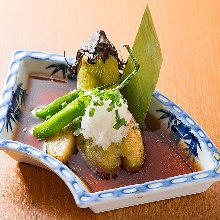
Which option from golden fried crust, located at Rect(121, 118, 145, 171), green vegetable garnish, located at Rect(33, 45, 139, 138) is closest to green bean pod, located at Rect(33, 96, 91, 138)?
green vegetable garnish, located at Rect(33, 45, 139, 138)

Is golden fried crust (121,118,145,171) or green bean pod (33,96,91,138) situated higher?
green bean pod (33,96,91,138)

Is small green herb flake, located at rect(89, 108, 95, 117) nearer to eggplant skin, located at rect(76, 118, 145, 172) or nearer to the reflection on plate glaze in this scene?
eggplant skin, located at rect(76, 118, 145, 172)

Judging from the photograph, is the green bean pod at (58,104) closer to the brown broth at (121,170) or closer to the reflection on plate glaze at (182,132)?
the brown broth at (121,170)

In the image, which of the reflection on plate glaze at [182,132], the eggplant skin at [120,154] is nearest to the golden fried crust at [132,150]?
the eggplant skin at [120,154]

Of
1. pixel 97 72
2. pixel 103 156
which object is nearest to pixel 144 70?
pixel 97 72

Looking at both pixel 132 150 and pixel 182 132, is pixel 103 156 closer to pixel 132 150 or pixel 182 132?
pixel 132 150

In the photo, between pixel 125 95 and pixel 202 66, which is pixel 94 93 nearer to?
pixel 125 95
